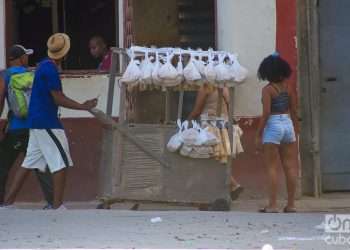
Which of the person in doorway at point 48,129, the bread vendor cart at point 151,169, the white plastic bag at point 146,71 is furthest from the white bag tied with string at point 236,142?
the person in doorway at point 48,129

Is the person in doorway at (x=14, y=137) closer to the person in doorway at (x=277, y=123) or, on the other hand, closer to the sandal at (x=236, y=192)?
the sandal at (x=236, y=192)

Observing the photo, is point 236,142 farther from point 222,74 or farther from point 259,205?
point 259,205

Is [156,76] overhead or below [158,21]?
below

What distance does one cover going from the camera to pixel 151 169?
893cm

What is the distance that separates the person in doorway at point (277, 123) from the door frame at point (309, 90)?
47.9 inches

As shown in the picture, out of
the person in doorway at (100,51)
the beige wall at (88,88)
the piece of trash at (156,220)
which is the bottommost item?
the piece of trash at (156,220)

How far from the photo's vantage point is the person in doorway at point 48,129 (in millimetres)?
8867

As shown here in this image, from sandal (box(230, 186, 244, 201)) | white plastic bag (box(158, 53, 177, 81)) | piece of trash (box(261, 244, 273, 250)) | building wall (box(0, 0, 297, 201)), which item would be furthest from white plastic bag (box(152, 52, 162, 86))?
piece of trash (box(261, 244, 273, 250))

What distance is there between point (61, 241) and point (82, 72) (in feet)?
10.6

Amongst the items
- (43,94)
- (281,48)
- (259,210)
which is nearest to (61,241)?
(43,94)

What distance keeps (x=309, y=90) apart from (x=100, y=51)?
95.2 inches

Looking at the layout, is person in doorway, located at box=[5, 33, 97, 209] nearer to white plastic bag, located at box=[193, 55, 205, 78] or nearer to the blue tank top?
white plastic bag, located at box=[193, 55, 205, 78]

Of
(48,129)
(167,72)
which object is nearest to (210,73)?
(167,72)

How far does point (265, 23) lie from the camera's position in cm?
1010
